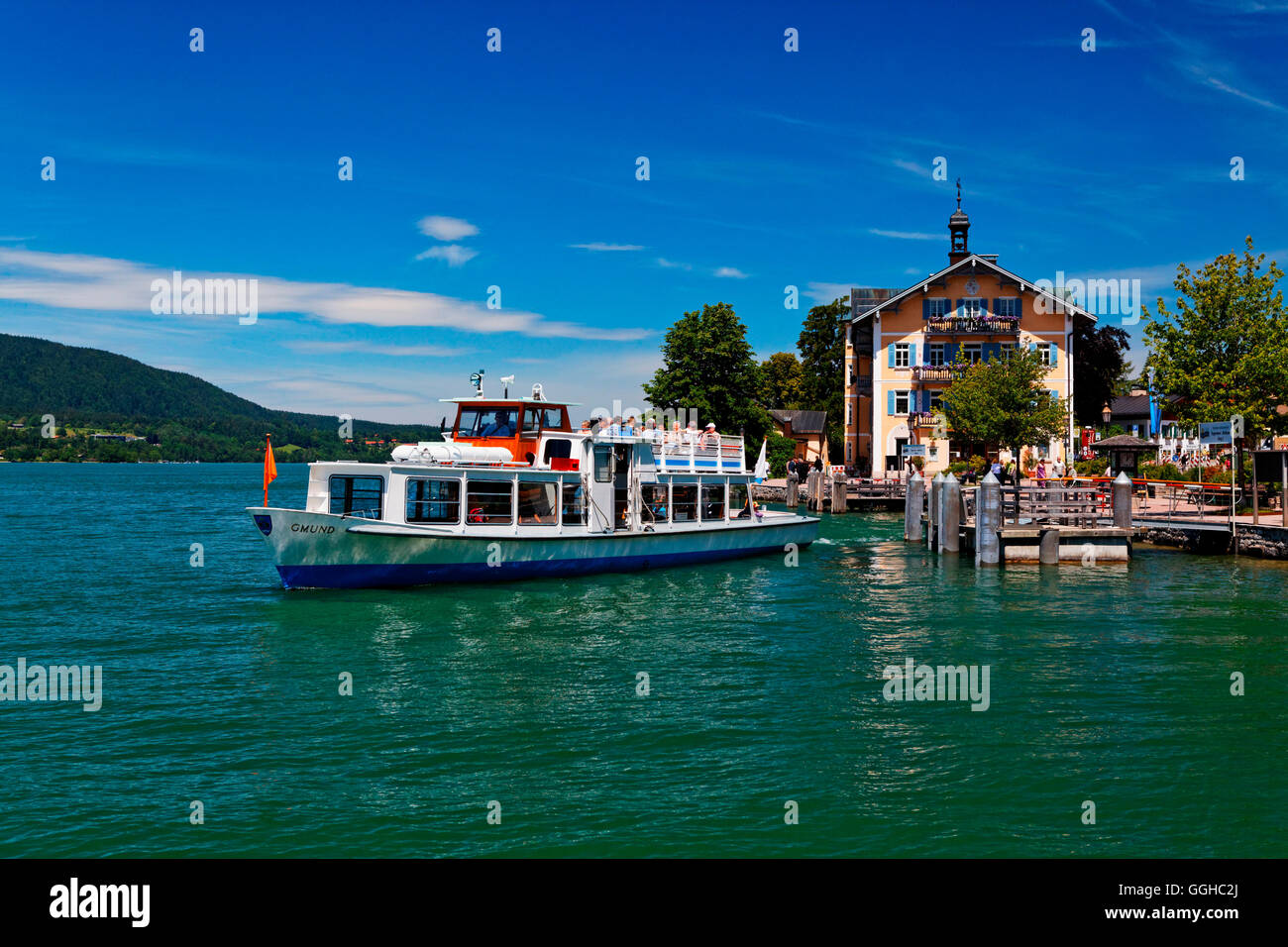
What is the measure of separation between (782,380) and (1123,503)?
68603 millimetres

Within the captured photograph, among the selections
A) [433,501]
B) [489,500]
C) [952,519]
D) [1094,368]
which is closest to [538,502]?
[489,500]

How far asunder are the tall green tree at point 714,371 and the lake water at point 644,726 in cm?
4950

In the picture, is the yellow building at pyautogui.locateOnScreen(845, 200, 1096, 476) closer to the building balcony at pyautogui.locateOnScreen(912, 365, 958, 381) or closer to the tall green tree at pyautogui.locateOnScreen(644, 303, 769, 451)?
the building balcony at pyautogui.locateOnScreen(912, 365, 958, 381)

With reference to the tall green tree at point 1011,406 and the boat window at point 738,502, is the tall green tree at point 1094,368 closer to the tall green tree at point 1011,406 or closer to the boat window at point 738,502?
the tall green tree at point 1011,406

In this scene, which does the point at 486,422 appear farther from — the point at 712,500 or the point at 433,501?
the point at 712,500

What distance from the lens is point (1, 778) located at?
1194 centimetres

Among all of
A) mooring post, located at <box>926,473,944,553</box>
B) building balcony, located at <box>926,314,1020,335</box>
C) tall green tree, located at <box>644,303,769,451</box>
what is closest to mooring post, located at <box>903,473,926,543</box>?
mooring post, located at <box>926,473,944,553</box>

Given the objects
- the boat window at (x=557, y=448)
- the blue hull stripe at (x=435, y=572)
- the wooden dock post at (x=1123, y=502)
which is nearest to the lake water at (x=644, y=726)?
the blue hull stripe at (x=435, y=572)

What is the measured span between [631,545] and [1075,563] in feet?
46.4

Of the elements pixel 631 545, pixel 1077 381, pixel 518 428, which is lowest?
pixel 631 545

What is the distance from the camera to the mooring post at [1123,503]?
32250 millimetres
